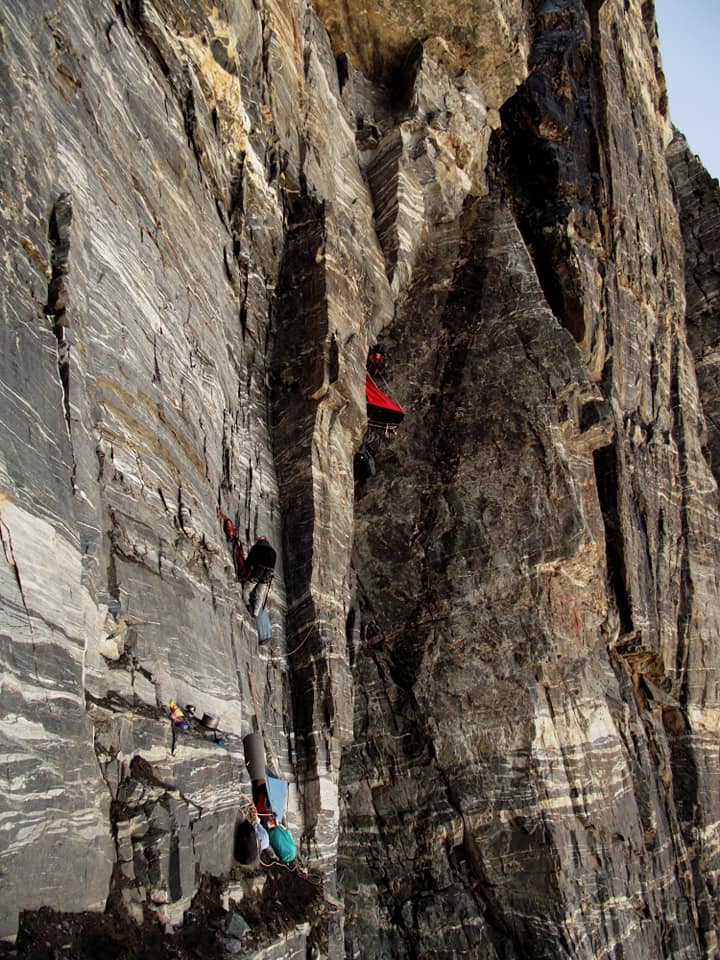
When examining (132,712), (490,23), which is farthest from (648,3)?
(132,712)

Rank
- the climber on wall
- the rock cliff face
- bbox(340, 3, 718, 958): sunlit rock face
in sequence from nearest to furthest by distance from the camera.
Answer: the rock cliff face
the climber on wall
bbox(340, 3, 718, 958): sunlit rock face


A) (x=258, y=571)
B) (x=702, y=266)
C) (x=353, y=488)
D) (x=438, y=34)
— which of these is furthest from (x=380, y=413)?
(x=702, y=266)

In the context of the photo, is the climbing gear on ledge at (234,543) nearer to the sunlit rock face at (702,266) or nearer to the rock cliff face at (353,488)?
the rock cliff face at (353,488)

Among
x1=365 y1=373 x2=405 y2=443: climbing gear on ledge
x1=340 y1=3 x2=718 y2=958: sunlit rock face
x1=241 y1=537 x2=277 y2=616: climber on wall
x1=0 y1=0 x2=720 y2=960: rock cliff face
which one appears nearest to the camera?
x1=0 y1=0 x2=720 y2=960: rock cliff face

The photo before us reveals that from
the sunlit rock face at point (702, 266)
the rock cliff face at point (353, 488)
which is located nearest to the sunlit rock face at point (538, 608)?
the rock cliff face at point (353, 488)

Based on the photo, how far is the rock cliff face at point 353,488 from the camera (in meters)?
→ 8.45

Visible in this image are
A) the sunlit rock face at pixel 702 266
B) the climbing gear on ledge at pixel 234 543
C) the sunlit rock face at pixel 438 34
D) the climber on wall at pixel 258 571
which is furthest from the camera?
the sunlit rock face at pixel 702 266

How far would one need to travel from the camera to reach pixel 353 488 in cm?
1678

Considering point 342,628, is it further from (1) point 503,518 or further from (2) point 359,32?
(2) point 359,32

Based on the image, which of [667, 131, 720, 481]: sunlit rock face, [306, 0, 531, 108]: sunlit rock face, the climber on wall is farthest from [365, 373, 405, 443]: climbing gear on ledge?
[667, 131, 720, 481]: sunlit rock face

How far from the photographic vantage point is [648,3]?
33656 mm

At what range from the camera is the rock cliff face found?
27.7ft

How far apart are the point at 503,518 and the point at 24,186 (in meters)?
11.8

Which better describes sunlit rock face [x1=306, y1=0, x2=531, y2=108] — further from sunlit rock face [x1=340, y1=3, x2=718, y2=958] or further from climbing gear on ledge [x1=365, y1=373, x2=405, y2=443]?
climbing gear on ledge [x1=365, y1=373, x2=405, y2=443]
